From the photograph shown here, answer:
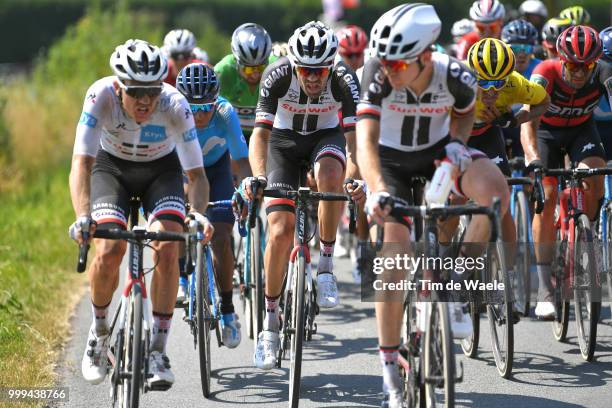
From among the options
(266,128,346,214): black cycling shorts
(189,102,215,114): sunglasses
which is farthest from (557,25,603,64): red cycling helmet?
(189,102,215,114): sunglasses

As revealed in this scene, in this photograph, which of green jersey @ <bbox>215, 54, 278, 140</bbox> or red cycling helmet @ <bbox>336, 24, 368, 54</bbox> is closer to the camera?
green jersey @ <bbox>215, 54, 278, 140</bbox>

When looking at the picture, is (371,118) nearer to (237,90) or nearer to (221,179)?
(221,179)

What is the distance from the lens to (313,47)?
7641 mm

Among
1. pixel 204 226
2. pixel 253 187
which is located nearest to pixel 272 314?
pixel 253 187

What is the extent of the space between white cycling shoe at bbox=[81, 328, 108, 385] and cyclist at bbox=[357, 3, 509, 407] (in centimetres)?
167

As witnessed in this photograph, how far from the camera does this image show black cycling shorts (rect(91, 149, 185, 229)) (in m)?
6.86

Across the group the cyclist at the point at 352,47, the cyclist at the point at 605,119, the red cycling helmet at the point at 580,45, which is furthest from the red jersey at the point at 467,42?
the red cycling helmet at the point at 580,45

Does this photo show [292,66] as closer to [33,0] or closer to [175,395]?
[175,395]

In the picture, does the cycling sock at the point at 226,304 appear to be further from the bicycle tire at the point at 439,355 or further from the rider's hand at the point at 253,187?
the bicycle tire at the point at 439,355

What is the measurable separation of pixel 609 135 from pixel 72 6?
144ft

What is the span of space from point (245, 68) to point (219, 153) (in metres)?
1.40

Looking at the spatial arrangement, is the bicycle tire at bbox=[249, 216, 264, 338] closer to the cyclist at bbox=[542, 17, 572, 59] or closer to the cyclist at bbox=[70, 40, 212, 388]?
the cyclist at bbox=[70, 40, 212, 388]

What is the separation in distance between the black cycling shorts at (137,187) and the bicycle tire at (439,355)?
5.75 ft

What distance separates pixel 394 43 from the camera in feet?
19.9
